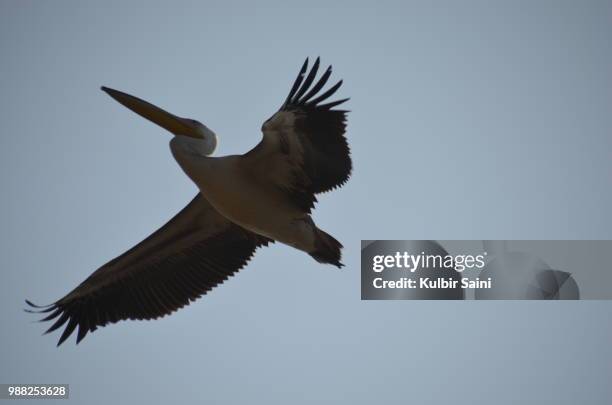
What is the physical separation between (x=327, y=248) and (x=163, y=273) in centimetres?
240

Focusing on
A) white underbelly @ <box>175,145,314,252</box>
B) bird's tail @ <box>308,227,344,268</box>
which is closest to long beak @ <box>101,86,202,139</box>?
white underbelly @ <box>175,145,314,252</box>

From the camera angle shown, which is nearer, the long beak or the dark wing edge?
the dark wing edge

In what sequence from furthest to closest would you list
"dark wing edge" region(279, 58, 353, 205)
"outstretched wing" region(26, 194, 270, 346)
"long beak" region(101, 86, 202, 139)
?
"outstretched wing" region(26, 194, 270, 346) → "long beak" region(101, 86, 202, 139) → "dark wing edge" region(279, 58, 353, 205)

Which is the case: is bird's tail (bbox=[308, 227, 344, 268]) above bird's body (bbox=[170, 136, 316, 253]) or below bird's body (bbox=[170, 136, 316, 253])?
below

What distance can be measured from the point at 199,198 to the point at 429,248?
4.26 m

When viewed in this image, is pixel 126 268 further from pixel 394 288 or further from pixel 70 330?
pixel 394 288

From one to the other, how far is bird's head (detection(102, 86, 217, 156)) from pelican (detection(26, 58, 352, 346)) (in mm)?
11

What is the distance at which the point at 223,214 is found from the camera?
10.5 m

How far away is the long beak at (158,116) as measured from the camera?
10625 millimetres

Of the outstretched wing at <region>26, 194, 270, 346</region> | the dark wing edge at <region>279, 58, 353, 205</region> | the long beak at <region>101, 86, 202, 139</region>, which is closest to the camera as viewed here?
the dark wing edge at <region>279, 58, 353, 205</region>

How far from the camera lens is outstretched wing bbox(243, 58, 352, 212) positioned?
9.66 m

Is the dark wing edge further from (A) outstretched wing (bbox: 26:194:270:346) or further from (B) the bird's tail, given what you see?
(A) outstretched wing (bbox: 26:194:270:346)

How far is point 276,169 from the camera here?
10305mm

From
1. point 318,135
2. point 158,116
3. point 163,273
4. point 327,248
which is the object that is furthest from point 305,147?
point 163,273
